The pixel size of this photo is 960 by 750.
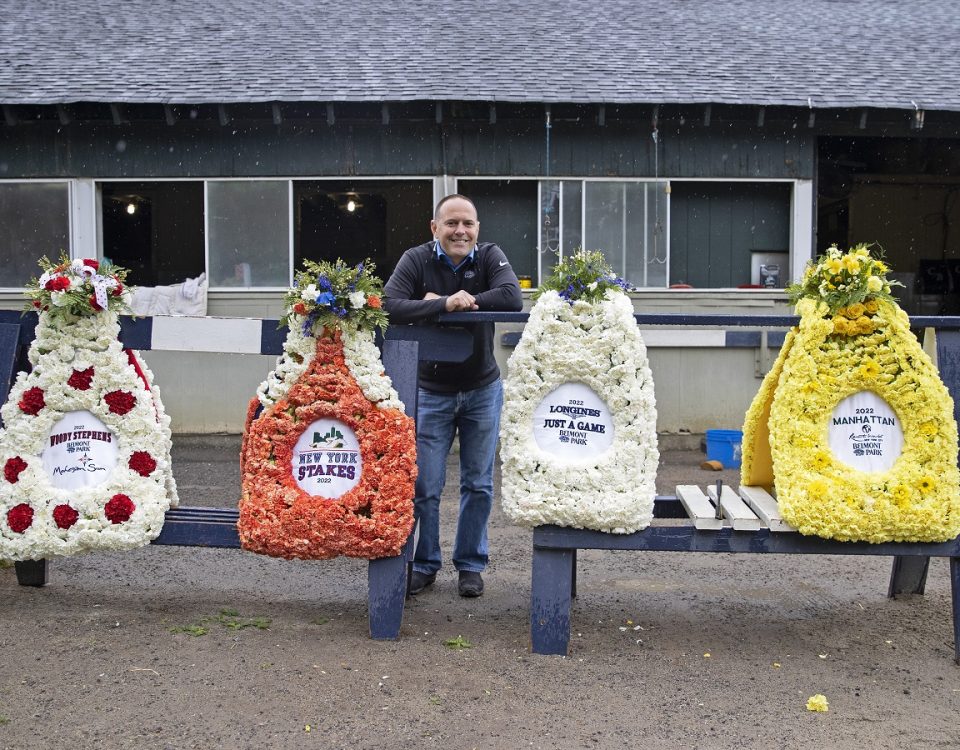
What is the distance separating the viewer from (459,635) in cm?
439

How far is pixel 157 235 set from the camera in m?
14.3

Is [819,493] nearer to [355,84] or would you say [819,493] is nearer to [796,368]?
[796,368]

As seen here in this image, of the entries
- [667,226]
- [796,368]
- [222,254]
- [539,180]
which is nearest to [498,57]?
[539,180]

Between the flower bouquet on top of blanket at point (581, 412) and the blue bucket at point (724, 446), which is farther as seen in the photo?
the blue bucket at point (724, 446)

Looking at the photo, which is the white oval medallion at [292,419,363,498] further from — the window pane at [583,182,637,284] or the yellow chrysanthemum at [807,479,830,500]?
the window pane at [583,182,637,284]

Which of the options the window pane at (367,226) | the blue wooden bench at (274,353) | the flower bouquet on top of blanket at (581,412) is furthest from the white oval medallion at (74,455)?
the window pane at (367,226)

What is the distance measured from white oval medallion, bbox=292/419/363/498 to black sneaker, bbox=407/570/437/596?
34.6 inches

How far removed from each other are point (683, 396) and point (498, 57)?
4282mm

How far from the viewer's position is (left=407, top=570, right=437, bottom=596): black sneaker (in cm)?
497

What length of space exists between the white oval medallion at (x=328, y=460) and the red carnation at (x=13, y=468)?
1.28m

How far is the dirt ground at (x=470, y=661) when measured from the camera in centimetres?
342

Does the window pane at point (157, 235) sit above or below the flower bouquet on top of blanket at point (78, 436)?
above

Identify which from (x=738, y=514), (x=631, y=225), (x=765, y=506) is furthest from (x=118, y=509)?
(x=631, y=225)

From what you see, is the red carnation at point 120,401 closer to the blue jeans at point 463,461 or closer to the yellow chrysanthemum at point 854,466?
the blue jeans at point 463,461
